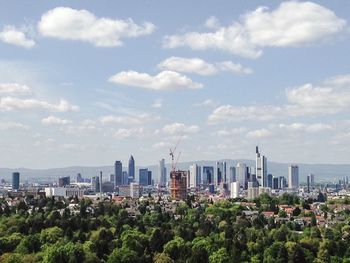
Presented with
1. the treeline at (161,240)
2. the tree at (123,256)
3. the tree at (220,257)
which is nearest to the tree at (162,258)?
the treeline at (161,240)

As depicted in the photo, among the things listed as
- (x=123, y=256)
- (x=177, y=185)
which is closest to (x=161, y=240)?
(x=123, y=256)

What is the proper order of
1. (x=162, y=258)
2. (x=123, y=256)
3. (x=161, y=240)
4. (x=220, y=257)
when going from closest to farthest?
1. (x=123, y=256)
2. (x=162, y=258)
3. (x=220, y=257)
4. (x=161, y=240)

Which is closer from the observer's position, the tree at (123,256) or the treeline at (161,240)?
the tree at (123,256)

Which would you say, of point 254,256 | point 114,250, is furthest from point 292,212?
point 114,250

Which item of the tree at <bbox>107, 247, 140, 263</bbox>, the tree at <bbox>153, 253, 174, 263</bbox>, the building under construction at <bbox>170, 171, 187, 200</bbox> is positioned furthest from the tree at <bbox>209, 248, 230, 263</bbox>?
the building under construction at <bbox>170, 171, 187, 200</bbox>

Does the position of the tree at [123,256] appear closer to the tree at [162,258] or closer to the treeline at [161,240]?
the treeline at [161,240]

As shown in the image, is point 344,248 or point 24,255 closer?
point 24,255

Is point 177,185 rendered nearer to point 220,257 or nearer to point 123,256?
point 220,257

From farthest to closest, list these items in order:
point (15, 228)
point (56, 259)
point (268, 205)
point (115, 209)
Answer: point (268, 205) < point (115, 209) < point (15, 228) < point (56, 259)

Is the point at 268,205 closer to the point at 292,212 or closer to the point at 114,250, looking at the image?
the point at 292,212
